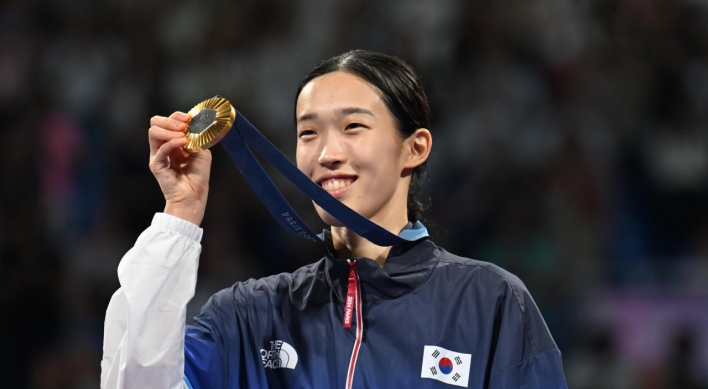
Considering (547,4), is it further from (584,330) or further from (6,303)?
(6,303)

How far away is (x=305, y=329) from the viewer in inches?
83.7

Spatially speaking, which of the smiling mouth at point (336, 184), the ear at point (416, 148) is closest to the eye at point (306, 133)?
the smiling mouth at point (336, 184)

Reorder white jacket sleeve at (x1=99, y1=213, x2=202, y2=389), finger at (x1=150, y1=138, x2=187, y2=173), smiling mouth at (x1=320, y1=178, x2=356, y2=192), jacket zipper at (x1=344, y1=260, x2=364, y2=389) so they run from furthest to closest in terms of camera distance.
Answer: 1. smiling mouth at (x1=320, y1=178, x2=356, y2=192)
2. jacket zipper at (x1=344, y1=260, x2=364, y2=389)
3. finger at (x1=150, y1=138, x2=187, y2=173)
4. white jacket sleeve at (x1=99, y1=213, x2=202, y2=389)

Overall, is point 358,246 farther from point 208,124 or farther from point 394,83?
point 208,124

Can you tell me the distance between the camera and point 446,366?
198 cm

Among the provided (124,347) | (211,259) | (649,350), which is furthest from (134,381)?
(649,350)

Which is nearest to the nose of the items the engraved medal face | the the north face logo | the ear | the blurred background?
the ear

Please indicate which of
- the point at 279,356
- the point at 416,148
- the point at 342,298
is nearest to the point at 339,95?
the point at 416,148

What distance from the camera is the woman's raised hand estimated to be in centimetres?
193

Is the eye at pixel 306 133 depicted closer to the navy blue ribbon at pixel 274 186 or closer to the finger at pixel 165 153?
the navy blue ribbon at pixel 274 186

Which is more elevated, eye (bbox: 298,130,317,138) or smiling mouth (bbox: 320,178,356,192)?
eye (bbox: 298,130,317,138)

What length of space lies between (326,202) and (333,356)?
0.37m

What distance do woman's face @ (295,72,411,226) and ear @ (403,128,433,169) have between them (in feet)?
0.20

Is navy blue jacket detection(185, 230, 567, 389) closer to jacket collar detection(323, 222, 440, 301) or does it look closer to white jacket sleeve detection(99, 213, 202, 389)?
jacket collar detection(323, 222, 440, 301)
